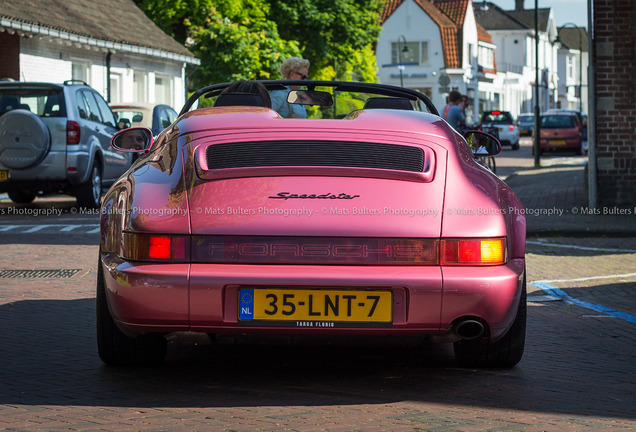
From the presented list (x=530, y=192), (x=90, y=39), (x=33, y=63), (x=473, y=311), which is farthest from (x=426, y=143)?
(x=90, y=39)

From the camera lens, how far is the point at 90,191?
16953 millimetres

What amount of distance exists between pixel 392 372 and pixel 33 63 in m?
22.5

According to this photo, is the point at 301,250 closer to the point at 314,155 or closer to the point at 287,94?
the point at 314,155

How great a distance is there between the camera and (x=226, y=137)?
5.16 meters

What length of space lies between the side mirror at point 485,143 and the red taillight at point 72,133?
412 inches

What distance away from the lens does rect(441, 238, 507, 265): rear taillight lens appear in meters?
4.84

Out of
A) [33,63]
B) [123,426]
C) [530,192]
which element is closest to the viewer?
[123,426]

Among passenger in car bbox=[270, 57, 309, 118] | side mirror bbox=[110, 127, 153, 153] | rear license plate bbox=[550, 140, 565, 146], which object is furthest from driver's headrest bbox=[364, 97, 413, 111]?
rear license plate bbox=[550, 140, 565, 146]

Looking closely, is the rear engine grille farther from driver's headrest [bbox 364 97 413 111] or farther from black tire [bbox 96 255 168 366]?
driver's headrest [bbox 364 97 413 111]

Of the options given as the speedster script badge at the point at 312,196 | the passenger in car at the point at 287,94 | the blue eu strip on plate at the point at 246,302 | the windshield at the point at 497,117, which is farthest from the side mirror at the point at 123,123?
the windshield at the point at 497,117

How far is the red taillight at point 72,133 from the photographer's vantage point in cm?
1633

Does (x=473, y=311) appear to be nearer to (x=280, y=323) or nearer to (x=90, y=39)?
(x=280, y=323)

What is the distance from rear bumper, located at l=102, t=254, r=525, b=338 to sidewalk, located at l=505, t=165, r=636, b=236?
8529mm

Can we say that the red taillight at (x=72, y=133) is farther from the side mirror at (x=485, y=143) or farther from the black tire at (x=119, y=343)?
the black tire at (x=119, y=343)
